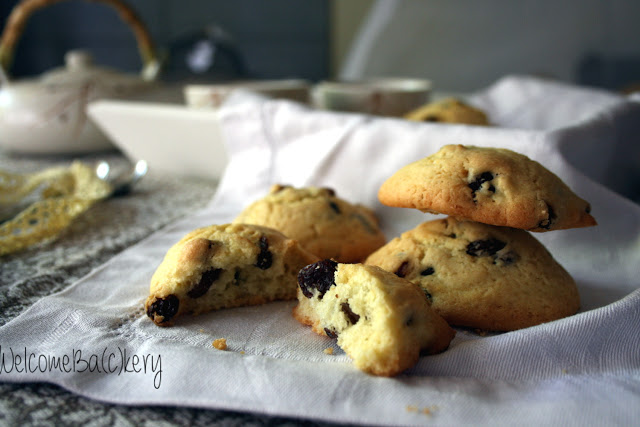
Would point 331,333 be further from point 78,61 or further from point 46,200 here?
point 78,61

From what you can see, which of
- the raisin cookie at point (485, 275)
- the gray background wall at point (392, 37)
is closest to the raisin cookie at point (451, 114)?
the raisin cookie at point (485, 275)

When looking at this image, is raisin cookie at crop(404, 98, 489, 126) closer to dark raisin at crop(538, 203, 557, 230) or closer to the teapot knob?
dark raisin at crop(538, 203, 557, 230)

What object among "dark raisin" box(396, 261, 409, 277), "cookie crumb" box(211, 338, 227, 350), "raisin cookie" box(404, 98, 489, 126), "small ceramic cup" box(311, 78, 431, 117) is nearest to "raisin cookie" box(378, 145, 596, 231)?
"dark raisin" box(396, 261, 409, 277)

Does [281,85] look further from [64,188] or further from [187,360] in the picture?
[187,360]

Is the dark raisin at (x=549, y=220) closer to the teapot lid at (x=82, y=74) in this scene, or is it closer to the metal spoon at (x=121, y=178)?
the metal spoon at (x=121, y=178)

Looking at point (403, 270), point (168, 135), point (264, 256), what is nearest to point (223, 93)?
point (168, 135)
